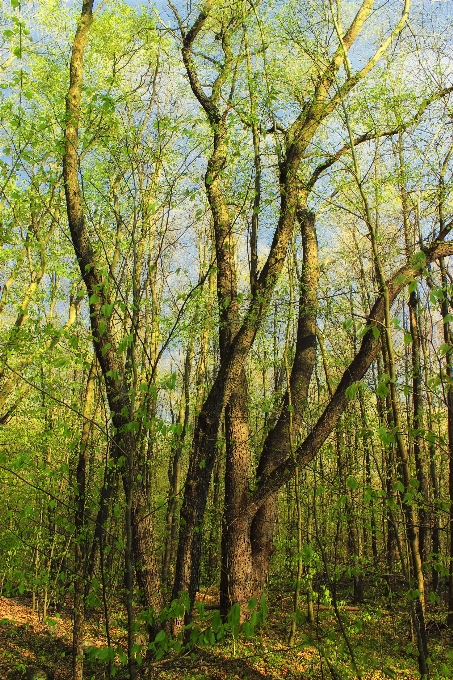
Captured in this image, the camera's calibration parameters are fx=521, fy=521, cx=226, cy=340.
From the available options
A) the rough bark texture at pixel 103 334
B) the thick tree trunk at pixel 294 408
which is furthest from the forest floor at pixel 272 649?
the rough bark texture at pixel 103 334

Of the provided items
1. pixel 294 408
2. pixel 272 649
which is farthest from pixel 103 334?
pixel 272 649

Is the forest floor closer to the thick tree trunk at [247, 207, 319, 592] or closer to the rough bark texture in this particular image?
the thick tree trunk at [247, 207, 319, 592]

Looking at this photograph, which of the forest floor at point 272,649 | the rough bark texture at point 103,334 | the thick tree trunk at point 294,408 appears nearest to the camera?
the rough bark texture at point 103,334

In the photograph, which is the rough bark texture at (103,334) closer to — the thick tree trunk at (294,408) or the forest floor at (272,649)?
the forest floor at (272,649)

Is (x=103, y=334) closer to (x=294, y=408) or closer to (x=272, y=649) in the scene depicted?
(x=294, y=408)

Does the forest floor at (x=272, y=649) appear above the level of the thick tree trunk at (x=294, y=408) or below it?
below

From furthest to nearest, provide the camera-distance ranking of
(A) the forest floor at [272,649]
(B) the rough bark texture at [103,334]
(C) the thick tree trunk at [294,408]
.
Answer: (C) the thick tree trunk at [294,408] → (A) the forest floor at [272,649] → (B) the rough bark texture at [103,334]

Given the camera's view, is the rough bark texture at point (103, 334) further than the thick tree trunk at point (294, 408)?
No

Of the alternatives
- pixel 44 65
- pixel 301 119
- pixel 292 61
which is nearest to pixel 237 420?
pixel 301 119

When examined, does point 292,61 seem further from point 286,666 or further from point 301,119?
point 286,666

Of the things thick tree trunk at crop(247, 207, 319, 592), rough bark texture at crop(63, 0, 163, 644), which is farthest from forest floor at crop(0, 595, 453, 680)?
rough bark texture at crop(63, 0, 163, 644)

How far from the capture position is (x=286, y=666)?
23.6 ft

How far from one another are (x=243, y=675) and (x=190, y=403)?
7.29 m

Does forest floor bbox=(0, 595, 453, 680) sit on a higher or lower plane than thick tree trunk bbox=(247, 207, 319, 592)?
lower
